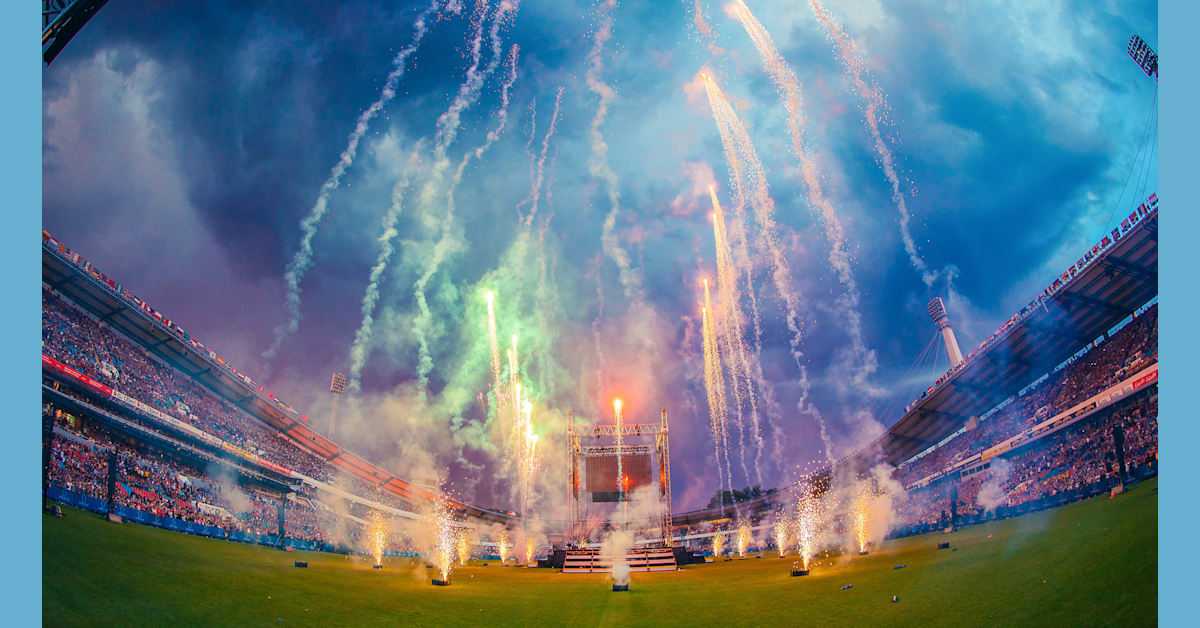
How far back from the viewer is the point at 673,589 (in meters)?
23.4

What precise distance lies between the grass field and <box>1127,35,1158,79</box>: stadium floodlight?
1084 centimetres

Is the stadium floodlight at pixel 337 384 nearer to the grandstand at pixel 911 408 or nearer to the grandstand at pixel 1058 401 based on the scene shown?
the grandstand at pixel 911 408

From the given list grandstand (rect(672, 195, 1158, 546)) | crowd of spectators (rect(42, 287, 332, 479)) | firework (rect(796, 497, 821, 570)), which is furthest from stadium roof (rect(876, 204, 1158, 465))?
crowd of spectators (rect(42, 287, 332, 479))

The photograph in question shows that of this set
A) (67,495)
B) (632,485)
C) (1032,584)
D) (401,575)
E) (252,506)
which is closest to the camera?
(1032,584)

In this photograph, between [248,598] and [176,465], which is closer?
[248,598]

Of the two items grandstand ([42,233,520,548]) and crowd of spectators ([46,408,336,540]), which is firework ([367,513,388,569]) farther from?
crowd of spectators ([46,408,336,540])

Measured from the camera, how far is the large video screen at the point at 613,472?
42031 millimetres

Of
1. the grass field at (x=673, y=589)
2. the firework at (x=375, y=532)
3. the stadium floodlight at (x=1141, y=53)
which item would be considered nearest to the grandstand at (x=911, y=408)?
the firework at (x=375, y=532)

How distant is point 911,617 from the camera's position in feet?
45.9

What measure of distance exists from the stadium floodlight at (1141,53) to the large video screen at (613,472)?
33.0 meters

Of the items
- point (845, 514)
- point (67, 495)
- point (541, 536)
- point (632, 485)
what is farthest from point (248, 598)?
point (541, 536)

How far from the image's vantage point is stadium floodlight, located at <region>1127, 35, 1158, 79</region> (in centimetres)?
1510

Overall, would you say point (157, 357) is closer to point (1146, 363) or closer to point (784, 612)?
point (784, 612)

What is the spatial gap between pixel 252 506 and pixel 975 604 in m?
37.1
